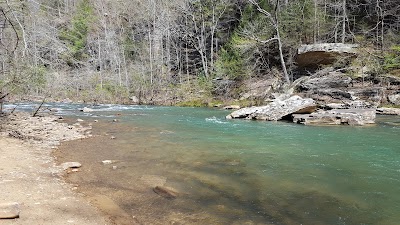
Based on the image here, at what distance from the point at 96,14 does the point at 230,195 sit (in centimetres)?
4963

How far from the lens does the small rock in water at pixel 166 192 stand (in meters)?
5.45

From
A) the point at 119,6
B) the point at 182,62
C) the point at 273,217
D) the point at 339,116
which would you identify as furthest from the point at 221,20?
the point at 273,217

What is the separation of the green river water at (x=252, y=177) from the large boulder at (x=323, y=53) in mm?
15302

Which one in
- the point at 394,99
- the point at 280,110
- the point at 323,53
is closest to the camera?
the point at 280,110

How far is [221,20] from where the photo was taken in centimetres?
3984

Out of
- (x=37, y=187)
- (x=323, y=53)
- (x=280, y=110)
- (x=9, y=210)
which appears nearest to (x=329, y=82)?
(x=323, y=53)

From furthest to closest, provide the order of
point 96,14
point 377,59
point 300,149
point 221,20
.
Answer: point 96,14, point 221,20, point 377,59, point 300,149

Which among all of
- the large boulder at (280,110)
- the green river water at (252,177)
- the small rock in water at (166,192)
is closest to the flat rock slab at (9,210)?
the green river water at (252,177)

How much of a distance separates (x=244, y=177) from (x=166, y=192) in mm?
1800

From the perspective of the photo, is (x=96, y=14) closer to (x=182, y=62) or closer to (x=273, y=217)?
(x=182, y=62)

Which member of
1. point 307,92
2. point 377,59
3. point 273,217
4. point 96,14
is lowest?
point 273,217

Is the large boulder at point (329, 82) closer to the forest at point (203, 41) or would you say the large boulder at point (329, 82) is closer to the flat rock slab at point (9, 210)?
the forest at point (203, 41)

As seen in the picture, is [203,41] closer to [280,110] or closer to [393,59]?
[393,59]

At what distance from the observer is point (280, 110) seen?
17438mm
